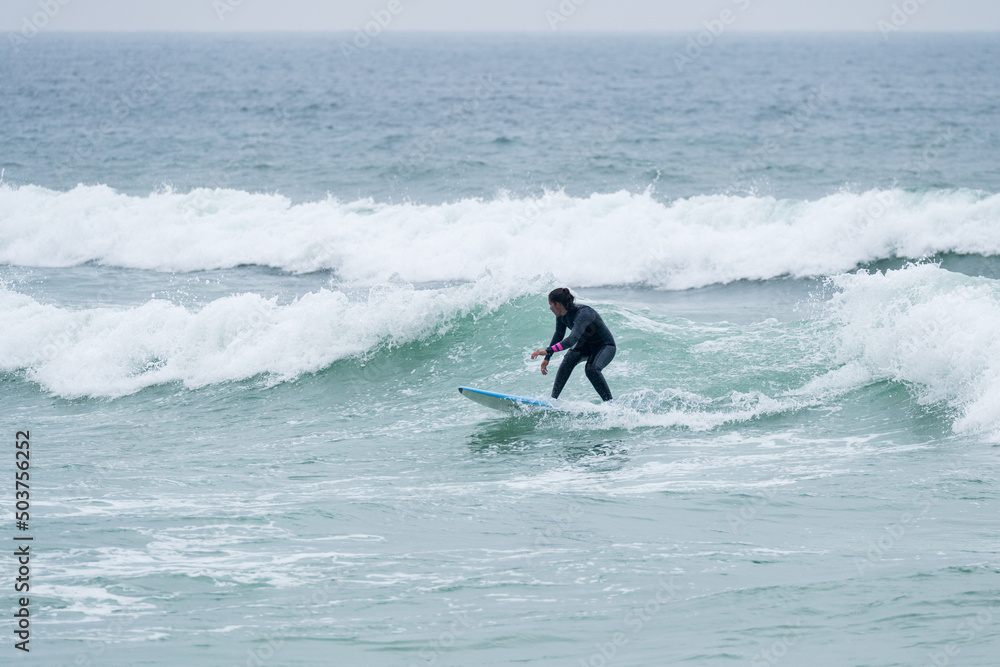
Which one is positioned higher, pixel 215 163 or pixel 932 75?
pixel 932 75

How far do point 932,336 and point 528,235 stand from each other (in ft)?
36.9

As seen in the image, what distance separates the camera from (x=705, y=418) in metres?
10.6

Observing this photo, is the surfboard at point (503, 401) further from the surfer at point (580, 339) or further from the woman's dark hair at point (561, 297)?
the woman's dark hair at point (561, 297)

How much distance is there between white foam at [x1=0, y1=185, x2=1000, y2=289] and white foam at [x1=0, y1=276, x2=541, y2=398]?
5565 mm

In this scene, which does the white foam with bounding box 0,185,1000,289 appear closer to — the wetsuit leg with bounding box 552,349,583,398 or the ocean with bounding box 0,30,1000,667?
the ocean with bounding box 0,30,1000,667

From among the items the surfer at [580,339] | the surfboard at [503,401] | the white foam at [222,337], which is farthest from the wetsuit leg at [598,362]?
the white foam at [222,337]

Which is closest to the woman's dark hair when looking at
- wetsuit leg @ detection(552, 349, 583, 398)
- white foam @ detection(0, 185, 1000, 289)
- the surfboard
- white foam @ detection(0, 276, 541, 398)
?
wetsuit leg @ detection(552, 349, 583, 398)

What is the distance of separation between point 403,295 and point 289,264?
314 inches

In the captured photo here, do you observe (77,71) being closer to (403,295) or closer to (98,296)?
(98,296)

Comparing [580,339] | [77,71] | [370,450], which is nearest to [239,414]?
[370,450]

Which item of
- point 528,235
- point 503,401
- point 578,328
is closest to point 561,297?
point 578,328

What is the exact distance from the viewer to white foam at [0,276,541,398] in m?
13.5

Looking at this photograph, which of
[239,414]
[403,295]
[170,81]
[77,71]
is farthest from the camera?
[77,71]

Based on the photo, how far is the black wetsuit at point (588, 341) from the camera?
33.5 ft
